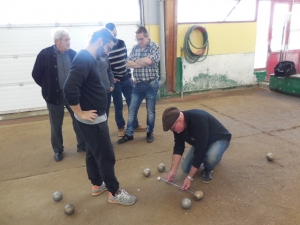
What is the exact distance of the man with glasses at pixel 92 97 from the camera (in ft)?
5.81

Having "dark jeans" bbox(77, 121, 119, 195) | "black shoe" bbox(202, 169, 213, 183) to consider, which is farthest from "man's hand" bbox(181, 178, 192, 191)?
"dark jeans" bbox(77, 121, 119, 195)

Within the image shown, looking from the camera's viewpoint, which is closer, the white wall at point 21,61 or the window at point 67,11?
the window at point 67,11

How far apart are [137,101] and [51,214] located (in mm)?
1915

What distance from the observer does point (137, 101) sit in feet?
11.8

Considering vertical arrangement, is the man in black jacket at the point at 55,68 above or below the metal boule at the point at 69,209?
above

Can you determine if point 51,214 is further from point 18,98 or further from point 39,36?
point 39,36

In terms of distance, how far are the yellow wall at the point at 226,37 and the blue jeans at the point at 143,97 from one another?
2.96 metres

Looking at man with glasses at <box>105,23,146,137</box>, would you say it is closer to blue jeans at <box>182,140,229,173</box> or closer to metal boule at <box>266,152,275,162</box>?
blue jeans at <box>182,140,229,173</box>

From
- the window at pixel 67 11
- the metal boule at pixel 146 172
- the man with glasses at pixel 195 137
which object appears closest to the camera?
the man with glasses at pixel 195 137

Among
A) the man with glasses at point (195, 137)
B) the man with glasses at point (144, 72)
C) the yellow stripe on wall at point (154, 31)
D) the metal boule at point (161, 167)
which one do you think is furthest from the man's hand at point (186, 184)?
the yellow stripe on wall at point (154, 31)

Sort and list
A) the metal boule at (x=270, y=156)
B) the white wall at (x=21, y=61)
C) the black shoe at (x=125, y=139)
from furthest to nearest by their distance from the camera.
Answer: the white wall at (x=21, y=61) → the black shoe at (x=125, y=139) → the metal boule at (x=270, y=156)

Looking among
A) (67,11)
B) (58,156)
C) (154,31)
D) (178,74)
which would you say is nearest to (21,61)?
(67,11)

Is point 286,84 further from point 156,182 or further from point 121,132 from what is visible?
point 156,182

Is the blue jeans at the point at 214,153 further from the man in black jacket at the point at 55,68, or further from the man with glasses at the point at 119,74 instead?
the man with glasses at the point at 119,74
